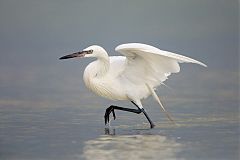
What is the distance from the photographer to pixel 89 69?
7.30m

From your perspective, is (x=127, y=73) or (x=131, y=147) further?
(x=127, y=73)

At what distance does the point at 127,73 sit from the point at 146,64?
0.67 feet

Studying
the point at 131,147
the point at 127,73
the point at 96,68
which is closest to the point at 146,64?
the point at 127,73

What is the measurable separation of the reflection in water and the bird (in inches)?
27.8

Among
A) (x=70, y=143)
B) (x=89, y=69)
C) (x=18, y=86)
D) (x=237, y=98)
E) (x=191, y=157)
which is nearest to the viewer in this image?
(x=191, y=157)

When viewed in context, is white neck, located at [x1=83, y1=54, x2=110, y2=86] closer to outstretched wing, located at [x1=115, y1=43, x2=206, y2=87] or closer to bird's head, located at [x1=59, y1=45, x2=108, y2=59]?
bird's head, located at [x1=59, y1=45, x2=108, y2=59]

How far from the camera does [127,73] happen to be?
296 inches

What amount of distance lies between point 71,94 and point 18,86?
3.37ft

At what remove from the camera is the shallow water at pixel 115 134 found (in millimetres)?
5938

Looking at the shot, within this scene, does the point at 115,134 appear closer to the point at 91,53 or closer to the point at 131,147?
the point at 131,147

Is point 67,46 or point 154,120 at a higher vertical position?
point 67,46

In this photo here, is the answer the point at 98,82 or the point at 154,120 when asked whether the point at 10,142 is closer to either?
the point at 98,82

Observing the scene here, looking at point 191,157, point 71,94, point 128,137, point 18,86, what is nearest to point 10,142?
point 128,137

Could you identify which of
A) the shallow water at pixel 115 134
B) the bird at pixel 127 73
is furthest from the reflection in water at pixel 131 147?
the bird at pixel 127 73
